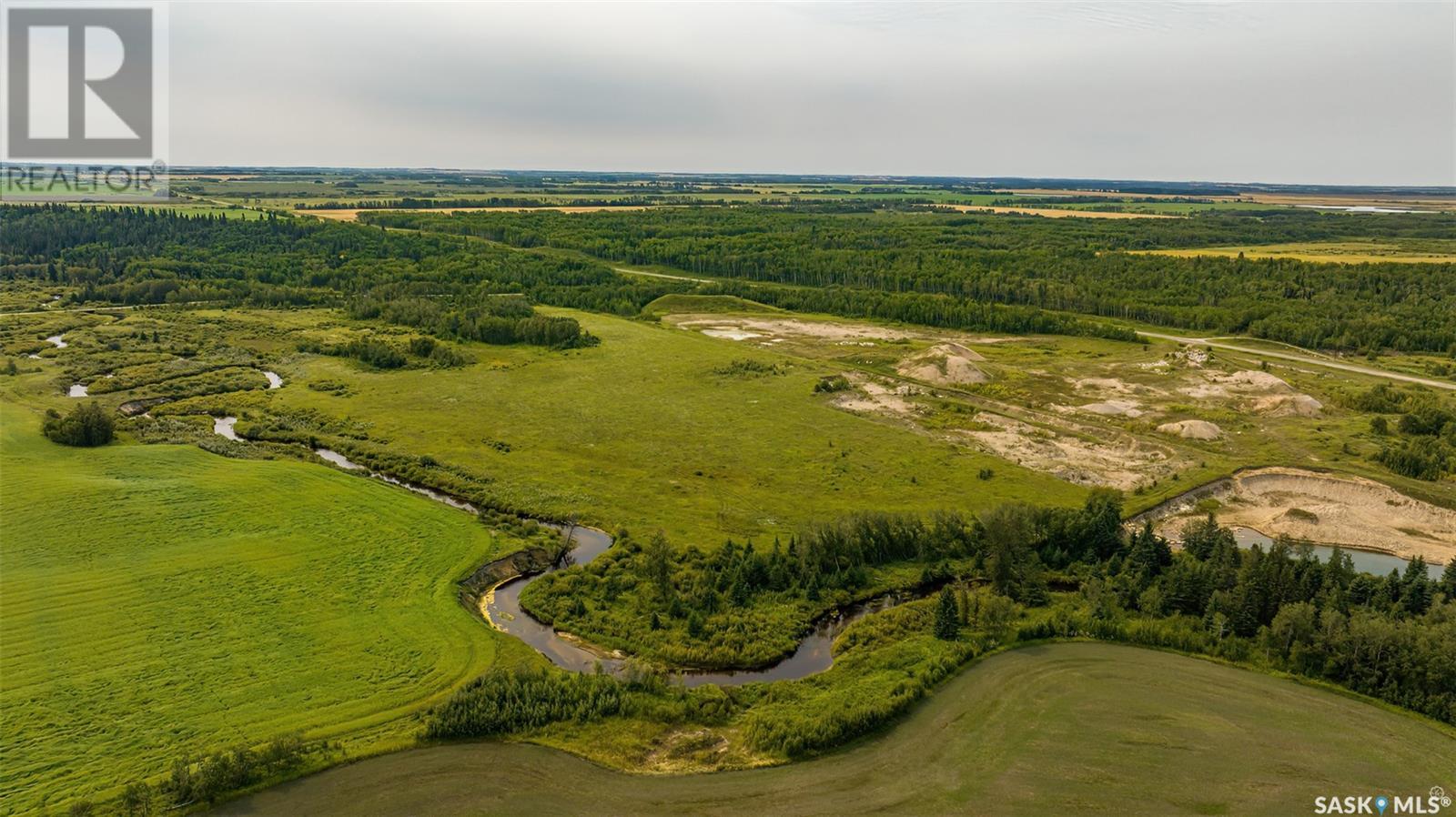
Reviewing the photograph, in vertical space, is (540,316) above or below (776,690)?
above

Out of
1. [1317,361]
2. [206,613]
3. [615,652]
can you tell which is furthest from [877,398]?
[206,613]

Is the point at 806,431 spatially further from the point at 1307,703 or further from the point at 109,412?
the point at 109,412

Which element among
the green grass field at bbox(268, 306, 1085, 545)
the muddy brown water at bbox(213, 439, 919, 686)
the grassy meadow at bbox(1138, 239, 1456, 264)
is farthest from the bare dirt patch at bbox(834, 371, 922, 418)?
the grassy meadow at bbox(1138, 239, 1456, 264)

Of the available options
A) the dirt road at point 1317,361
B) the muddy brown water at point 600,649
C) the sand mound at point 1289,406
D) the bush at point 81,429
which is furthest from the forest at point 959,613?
the dirt road at point 1317,361

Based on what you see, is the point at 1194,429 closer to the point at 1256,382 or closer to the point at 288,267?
the point at 1256,382

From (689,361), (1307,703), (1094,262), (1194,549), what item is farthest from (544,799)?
(1094,262)

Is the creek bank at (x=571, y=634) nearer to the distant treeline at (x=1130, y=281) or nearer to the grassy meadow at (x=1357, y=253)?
the distant treeline at (x=1130, y=281)
